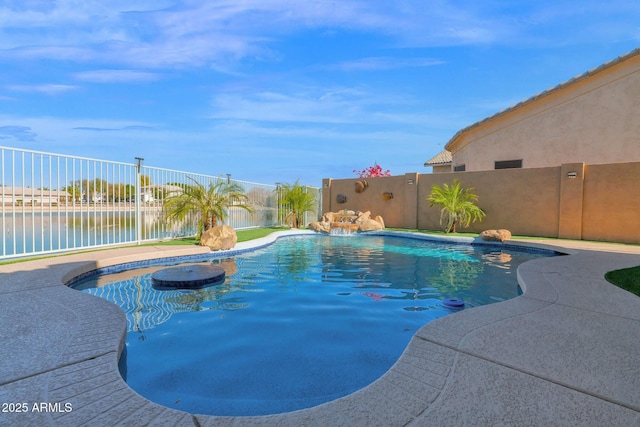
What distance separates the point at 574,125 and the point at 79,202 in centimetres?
Result: 1703

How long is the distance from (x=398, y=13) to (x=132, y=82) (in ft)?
32.2

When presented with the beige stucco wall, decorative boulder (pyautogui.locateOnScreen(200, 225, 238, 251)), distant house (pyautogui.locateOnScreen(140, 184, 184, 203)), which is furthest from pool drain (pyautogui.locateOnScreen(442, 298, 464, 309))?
the beige stucco wall

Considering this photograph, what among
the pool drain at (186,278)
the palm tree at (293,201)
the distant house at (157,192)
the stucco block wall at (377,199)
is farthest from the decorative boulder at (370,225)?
the pool drain at (186,278)

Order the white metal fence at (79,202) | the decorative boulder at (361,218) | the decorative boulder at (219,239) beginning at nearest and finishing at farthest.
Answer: the white metal fence at (79,202)
the decorative boulder at (219,239)
the decorative boulder at (361,218)

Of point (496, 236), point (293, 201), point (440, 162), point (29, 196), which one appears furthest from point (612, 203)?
point (29, 196)

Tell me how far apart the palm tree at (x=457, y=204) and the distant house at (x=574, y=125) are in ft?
10.5

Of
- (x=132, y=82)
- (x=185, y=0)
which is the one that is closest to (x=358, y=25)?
(x=185, y=0)

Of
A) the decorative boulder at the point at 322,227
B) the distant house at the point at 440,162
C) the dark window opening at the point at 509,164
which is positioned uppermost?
the distant house at the point at 440,162

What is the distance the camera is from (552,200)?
12.1 meters

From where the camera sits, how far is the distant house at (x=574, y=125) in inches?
478

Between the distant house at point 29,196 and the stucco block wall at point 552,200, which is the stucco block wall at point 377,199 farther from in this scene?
the distant house at point 29,196

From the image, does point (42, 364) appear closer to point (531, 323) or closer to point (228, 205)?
point (531, 323)

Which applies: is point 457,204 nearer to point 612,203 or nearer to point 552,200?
point 552,200

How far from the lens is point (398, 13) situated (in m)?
9.24
